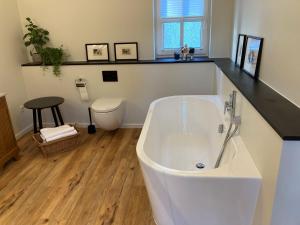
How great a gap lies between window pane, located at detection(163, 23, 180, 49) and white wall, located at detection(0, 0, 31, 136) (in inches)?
76.3

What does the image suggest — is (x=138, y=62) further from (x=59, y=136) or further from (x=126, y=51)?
(x=59, y=136)

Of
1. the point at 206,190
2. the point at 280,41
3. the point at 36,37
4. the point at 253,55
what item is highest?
the point at 36,37

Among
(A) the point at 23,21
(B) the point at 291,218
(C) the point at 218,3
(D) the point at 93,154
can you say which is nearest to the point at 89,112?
(D) the point at 93,154

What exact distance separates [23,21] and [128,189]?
2.66 meters

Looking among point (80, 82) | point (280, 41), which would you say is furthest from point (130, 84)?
point (280, 41)

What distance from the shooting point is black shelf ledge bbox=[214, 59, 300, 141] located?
1140 mm

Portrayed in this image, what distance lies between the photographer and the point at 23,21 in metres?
3.32

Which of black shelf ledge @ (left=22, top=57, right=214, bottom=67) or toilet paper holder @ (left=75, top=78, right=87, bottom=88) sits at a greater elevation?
black shelf ledge @ (left=22, top=57, right=214, bottom=67)

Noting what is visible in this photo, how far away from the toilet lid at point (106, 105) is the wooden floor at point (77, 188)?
1.46 ft

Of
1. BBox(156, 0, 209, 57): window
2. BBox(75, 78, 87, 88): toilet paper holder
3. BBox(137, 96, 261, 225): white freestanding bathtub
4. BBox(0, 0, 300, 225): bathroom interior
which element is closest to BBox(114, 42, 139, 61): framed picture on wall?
BBox(0, 0, 300, 225): bathroom interior

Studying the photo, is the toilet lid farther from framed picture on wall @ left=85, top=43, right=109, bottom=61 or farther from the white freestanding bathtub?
the white freestanding bathtub

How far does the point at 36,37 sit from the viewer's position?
10.4 ft

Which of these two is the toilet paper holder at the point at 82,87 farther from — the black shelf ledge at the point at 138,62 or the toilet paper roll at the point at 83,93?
the black shelf ledge at the point at 138,62

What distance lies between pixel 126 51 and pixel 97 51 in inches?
15.4
